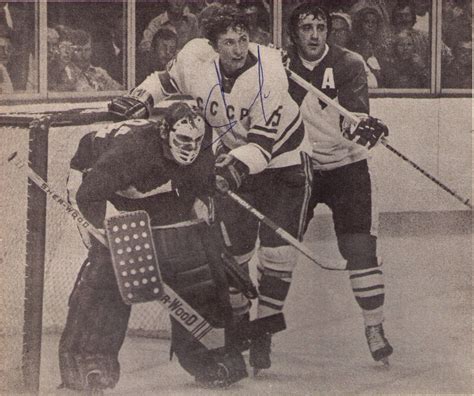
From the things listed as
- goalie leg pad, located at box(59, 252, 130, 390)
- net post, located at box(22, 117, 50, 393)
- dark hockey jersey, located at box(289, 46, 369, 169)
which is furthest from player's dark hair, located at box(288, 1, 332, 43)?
goalie leg pad, located at box(59, 252, 130, 390)

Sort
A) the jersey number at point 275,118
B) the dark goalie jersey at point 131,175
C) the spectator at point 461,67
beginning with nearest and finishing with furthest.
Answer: the dark goalie jersey at point 131,175, the jersey number at point 275,118, the spectator at point 461,67

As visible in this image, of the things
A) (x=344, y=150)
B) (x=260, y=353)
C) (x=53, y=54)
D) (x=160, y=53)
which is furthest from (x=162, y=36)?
(x=260, y=353)

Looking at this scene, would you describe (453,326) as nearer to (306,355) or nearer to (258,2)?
(306,355)

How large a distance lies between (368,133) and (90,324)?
51.6 inches

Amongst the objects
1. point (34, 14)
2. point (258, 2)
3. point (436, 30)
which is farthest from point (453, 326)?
point (34, 14)

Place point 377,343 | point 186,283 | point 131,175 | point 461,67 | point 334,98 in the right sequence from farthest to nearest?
point 461,67, point 377,343, point 334,98, point 186,283, point 131,175

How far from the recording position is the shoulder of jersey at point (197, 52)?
4250mm

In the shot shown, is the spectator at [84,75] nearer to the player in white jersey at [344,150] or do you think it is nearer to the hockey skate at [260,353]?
the player in white jersey at [344,150]

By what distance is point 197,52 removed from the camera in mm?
4273

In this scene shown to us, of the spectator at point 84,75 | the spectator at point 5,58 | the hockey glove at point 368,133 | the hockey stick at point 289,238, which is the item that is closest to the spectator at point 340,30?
the hockey glove at point 368,133

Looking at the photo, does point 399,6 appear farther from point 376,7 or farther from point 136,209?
point 136,209

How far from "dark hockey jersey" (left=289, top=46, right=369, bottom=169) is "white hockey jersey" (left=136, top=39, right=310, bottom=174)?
10cm

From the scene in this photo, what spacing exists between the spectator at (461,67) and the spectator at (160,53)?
46.7 inches

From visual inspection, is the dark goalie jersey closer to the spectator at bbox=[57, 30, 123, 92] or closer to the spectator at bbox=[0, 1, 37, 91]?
the spectator at bbox=[57, 30, 123, 92]
